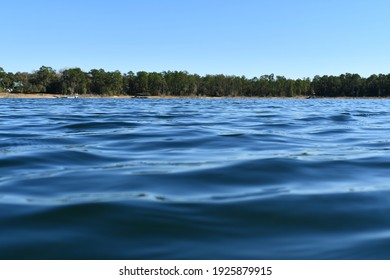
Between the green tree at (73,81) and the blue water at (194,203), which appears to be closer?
the blue water at (194,203)

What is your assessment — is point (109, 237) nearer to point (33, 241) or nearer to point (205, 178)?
point (33, 241)

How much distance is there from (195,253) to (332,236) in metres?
1.01

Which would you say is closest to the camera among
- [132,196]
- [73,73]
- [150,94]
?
[132,196]

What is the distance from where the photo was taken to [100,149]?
789 centimetres

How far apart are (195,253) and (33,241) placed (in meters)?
1.09

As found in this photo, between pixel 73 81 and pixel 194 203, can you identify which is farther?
pixel 73 81

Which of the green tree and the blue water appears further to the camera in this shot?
the green tree

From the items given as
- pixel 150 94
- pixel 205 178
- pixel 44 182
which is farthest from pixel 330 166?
pixel 150 94

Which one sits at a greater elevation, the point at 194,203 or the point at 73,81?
the point at 73,81

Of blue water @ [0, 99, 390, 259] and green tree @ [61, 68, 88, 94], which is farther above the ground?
green tree @ [61, 68, 88, 94]

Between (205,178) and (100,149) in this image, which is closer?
(205,178)

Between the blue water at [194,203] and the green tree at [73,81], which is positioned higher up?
the green tree at [73,81]
